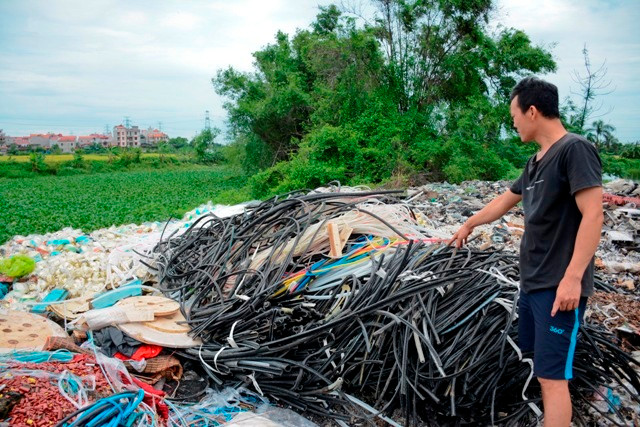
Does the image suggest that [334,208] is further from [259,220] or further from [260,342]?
[260,342]

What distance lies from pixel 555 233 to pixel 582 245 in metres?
Answer: 0.17

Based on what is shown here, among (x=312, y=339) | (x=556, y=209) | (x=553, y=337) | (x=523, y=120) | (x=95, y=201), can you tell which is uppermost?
(x=523, y=120)

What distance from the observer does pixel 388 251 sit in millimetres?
4051

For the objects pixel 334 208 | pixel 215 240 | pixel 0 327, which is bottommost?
pixel 0 327

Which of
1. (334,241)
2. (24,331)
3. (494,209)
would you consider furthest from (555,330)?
(24,331)

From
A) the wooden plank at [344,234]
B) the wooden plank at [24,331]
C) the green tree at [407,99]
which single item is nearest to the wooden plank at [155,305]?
the wooden plank at [24,331]

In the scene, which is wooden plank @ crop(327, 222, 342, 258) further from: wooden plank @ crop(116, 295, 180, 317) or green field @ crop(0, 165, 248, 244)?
green field @ crop(0, 165, 248, 244)

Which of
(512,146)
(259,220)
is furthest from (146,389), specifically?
(512,146)

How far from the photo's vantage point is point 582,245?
2094 mm

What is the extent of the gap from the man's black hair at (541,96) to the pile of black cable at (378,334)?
1.35 metres

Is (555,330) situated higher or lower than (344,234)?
lower

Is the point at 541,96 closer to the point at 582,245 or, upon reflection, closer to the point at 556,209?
the point at 556,209

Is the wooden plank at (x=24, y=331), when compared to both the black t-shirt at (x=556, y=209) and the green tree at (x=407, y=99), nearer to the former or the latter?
the black t-shirt at (x=556, y=209)

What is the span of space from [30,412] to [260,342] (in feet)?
5.03
